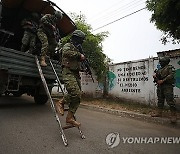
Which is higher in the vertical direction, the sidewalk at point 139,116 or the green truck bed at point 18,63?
the green truck bed at point 18,63

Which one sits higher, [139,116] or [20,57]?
[20,57]

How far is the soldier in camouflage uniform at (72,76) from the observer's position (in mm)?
3533

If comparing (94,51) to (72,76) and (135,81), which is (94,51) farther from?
(72,76)

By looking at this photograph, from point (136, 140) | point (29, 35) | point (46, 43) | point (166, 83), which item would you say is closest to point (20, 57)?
point (46, 43)

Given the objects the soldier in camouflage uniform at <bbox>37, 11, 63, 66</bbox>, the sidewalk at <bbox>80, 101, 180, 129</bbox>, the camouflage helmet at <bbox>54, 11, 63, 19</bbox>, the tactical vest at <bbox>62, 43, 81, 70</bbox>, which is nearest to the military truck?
the soldier in camouflage uniform at <bbox>37, 11, 63, 66</bbox>

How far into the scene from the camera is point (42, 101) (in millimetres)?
6730

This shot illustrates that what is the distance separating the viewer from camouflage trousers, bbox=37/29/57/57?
5136 millimetres

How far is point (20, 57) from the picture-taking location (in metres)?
4.80

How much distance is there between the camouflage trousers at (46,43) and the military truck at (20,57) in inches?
12.8

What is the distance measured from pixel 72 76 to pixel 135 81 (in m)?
5.43

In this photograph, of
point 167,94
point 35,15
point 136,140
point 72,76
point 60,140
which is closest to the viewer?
point 60,140

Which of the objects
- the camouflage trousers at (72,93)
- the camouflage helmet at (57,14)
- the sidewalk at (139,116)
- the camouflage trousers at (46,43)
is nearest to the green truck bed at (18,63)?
the camouflage trousers at (46,43)

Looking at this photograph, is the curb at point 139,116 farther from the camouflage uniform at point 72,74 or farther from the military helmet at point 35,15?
the military helmet at point 35,15

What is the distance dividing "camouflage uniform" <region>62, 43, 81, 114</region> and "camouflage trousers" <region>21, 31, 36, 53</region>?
2150mm
